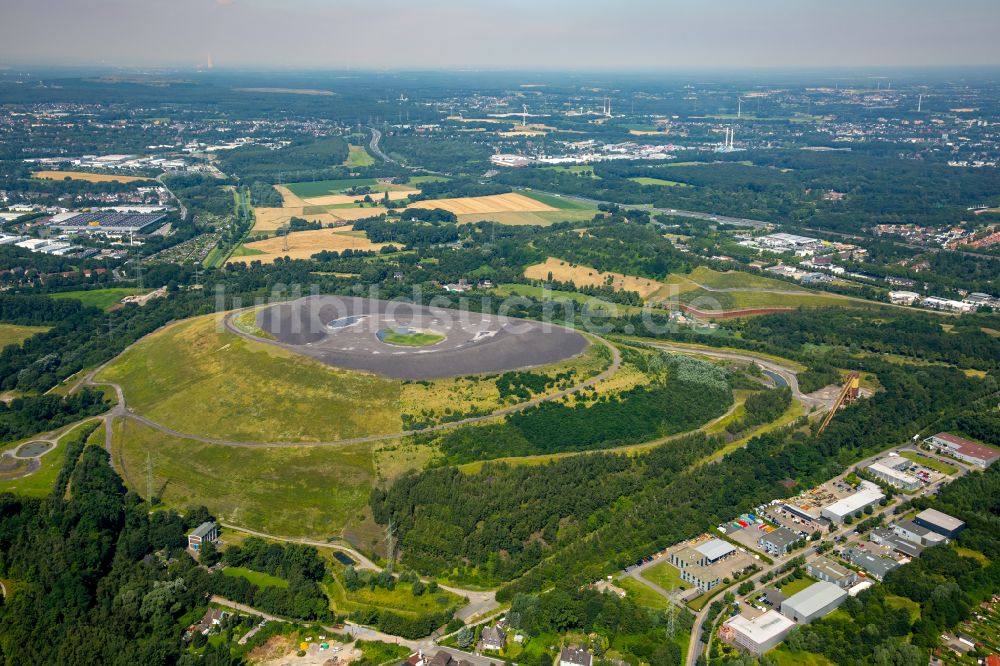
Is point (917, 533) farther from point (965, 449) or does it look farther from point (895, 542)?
point (965, 449)

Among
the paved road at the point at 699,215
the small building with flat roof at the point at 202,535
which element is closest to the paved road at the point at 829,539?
the small building with flat roof at the point at 202,535

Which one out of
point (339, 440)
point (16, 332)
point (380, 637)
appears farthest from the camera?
point (16, 332)

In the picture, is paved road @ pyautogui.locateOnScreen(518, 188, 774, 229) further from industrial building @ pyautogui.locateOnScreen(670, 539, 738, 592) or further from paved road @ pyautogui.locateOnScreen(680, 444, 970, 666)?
industrial building @ pyautogui.locateOnScreen(670, 539, 738, 592)

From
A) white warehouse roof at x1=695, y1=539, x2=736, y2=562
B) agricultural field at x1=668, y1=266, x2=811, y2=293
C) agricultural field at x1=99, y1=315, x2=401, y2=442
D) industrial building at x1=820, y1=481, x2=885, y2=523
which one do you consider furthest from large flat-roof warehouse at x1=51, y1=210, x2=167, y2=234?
industrial building at x1=820, y1=481, x2=885, y2=523

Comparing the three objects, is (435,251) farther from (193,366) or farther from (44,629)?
(44,629)

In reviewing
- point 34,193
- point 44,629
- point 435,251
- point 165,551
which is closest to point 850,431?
point 165,551

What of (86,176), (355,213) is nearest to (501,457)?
(355,213)
